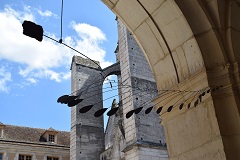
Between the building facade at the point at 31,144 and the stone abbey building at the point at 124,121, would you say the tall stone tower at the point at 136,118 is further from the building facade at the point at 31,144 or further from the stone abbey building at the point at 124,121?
the building facade at the point at 31,144

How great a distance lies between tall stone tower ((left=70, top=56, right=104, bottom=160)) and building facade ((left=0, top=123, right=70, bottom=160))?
613 cm

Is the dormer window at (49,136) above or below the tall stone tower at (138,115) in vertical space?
above

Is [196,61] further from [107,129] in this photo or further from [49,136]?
[49,136]

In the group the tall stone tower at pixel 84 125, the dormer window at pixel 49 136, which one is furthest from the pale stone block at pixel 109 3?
the dormer window at pixel 49 136

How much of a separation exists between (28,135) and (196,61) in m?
22.9

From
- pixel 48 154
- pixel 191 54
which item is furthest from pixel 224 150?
pixel 48 154

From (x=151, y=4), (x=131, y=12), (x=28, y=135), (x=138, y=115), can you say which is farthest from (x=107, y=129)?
(x=151, y=4)

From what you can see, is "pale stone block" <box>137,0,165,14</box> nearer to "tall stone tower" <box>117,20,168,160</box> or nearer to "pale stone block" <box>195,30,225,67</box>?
"pale stone block" <box>195,30,225,67</box>

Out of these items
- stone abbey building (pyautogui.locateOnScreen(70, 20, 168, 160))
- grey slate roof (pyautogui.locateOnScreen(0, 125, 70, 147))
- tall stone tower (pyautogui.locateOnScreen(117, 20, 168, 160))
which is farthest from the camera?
grey slate roof (pyautogui.locateOnScreen(0, 125, 70, 147))

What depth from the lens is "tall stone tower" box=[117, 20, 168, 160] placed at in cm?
1273

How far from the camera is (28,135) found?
24.4 metres

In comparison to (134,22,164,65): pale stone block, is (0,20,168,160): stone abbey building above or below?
above

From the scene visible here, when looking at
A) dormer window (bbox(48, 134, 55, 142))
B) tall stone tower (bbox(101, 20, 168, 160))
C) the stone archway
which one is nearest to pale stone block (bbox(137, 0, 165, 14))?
the stone archway

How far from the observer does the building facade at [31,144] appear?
22109mm
